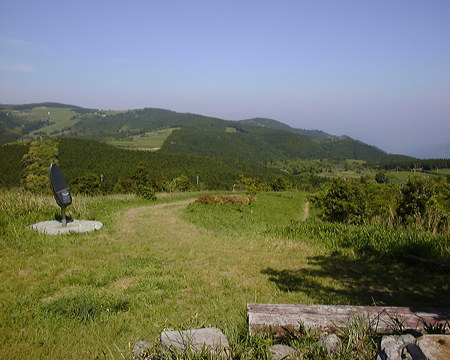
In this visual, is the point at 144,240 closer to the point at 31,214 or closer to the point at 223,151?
the point at 31,214

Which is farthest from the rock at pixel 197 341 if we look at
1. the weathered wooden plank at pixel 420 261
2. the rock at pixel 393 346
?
the weathered wooden plank at pixel 420 261

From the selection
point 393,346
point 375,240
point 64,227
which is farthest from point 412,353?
point 64,227

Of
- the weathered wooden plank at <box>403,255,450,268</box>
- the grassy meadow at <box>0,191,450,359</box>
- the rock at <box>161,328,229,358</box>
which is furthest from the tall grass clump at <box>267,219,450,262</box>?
the rock at <box>161,328,229,358</box>

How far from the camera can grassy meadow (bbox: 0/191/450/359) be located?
3375 millimetres

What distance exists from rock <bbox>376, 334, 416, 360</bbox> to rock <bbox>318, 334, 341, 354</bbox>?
335mm

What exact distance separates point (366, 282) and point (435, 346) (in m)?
3.30

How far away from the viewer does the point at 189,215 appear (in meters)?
→ 13.6

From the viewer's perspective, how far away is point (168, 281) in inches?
206

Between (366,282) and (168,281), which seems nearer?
(168,281)

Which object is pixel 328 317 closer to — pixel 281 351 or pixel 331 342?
pixel 331 342

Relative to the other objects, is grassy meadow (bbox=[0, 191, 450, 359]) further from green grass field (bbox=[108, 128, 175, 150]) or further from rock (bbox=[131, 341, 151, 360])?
green grass field (bbox=[108, 128, 175, 150])

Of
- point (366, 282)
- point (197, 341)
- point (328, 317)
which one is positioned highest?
point (328, 317)

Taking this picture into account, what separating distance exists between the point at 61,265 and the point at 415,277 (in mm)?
6614

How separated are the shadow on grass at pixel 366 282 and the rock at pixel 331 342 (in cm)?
157
